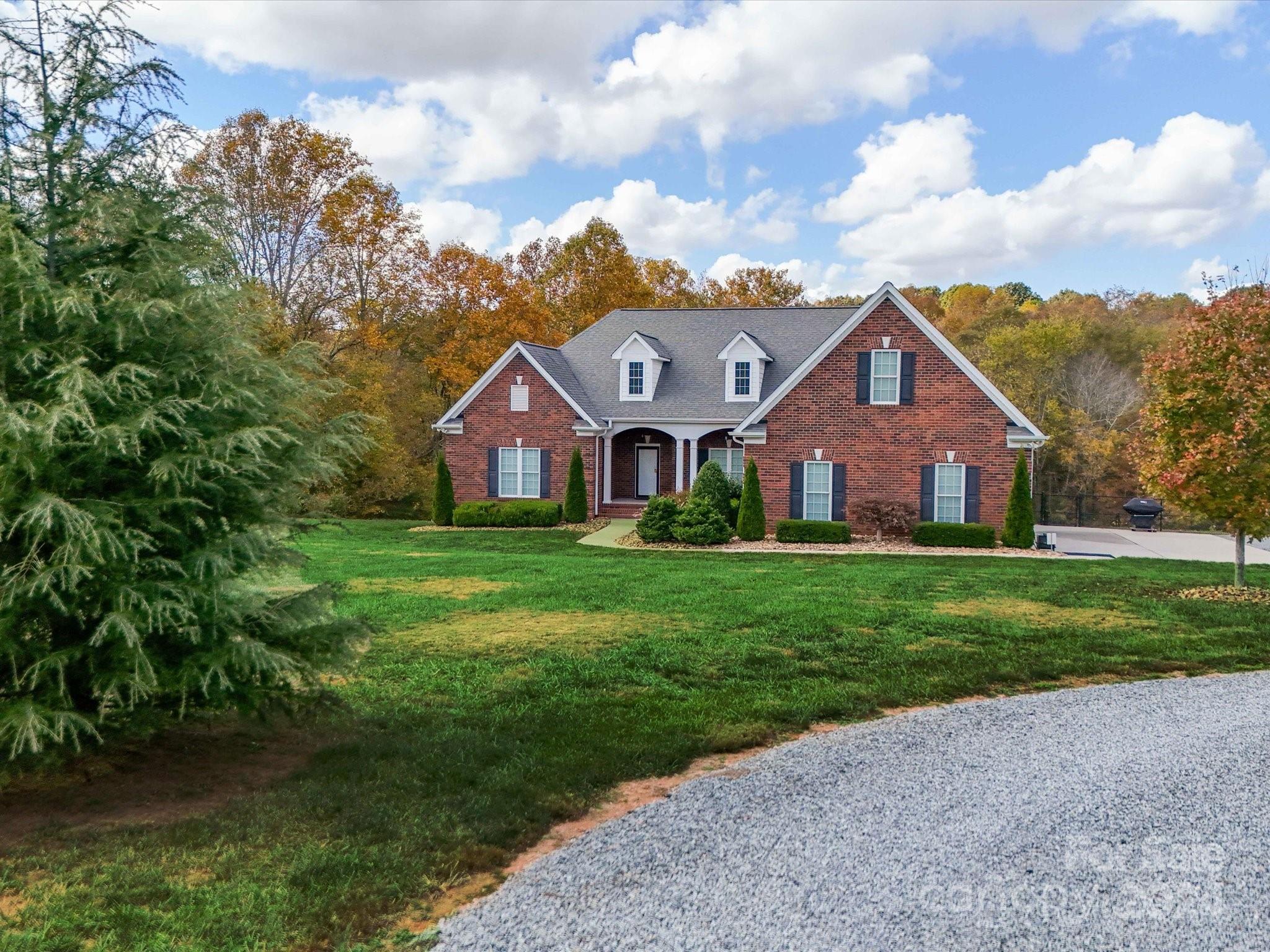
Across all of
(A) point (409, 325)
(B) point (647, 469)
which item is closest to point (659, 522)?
(B) point (647, 469)

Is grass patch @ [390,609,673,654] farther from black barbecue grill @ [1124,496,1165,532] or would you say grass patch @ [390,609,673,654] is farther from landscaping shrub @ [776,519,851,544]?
black barbecue grill @ [1124,496,1165,532]

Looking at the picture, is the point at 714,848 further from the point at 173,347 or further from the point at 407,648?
the point at 407,648

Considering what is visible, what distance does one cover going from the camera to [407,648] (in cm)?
1010

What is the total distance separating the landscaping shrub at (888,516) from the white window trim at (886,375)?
2421 mm

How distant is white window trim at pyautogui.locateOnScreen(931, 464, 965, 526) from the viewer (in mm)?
22156

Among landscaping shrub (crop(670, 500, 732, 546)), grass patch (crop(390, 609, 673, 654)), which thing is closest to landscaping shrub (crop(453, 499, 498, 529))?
landscaping shrub (crop(670, 500, 732, 546))

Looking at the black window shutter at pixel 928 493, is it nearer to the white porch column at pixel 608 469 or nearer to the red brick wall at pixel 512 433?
the red brick wall at pixel 512 433

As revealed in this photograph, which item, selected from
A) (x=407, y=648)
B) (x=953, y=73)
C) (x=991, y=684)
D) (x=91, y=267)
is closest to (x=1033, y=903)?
(x=991, y=684)

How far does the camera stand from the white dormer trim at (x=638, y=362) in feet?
90.5

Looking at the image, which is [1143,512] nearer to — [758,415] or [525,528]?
[758,415]

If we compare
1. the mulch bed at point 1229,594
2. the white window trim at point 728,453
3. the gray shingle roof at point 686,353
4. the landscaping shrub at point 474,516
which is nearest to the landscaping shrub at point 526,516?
the landscaping shrub at point 474,516

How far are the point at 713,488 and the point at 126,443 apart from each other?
17.9 m

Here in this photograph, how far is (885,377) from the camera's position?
2231 cm

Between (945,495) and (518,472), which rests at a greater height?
(518,472)
